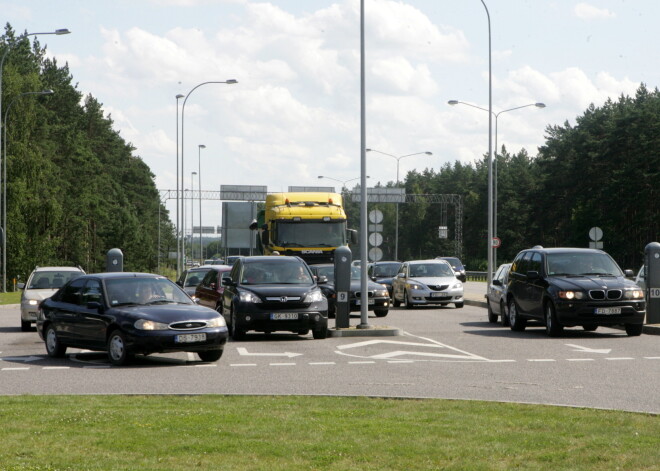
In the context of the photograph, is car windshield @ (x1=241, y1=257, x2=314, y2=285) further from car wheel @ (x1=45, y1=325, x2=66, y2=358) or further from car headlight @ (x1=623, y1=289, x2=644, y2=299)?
car headlight @ (x1=623, y1=289, x2=644, y2=299)

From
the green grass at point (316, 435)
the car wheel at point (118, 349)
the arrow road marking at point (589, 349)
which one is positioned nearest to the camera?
the green grass at point (316, 435)

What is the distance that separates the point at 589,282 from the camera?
73.5 ft

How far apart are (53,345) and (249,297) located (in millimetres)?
4613

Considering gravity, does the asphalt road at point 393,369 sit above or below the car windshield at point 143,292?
below

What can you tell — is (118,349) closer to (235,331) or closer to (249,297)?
(249,297)

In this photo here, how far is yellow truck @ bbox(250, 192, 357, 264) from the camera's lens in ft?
118

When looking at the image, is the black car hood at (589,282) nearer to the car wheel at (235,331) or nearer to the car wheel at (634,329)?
the car wheel at (634,329)

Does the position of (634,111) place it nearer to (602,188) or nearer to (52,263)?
(602,188)

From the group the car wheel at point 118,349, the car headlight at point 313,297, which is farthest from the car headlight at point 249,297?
the car wheel at point 118,349

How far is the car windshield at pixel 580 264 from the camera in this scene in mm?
23266

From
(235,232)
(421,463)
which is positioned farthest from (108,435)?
(235,232)

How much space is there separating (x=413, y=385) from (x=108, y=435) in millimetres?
5230

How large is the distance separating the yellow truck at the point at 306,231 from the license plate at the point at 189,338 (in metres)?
18.8

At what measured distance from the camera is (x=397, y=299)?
38812 mm
